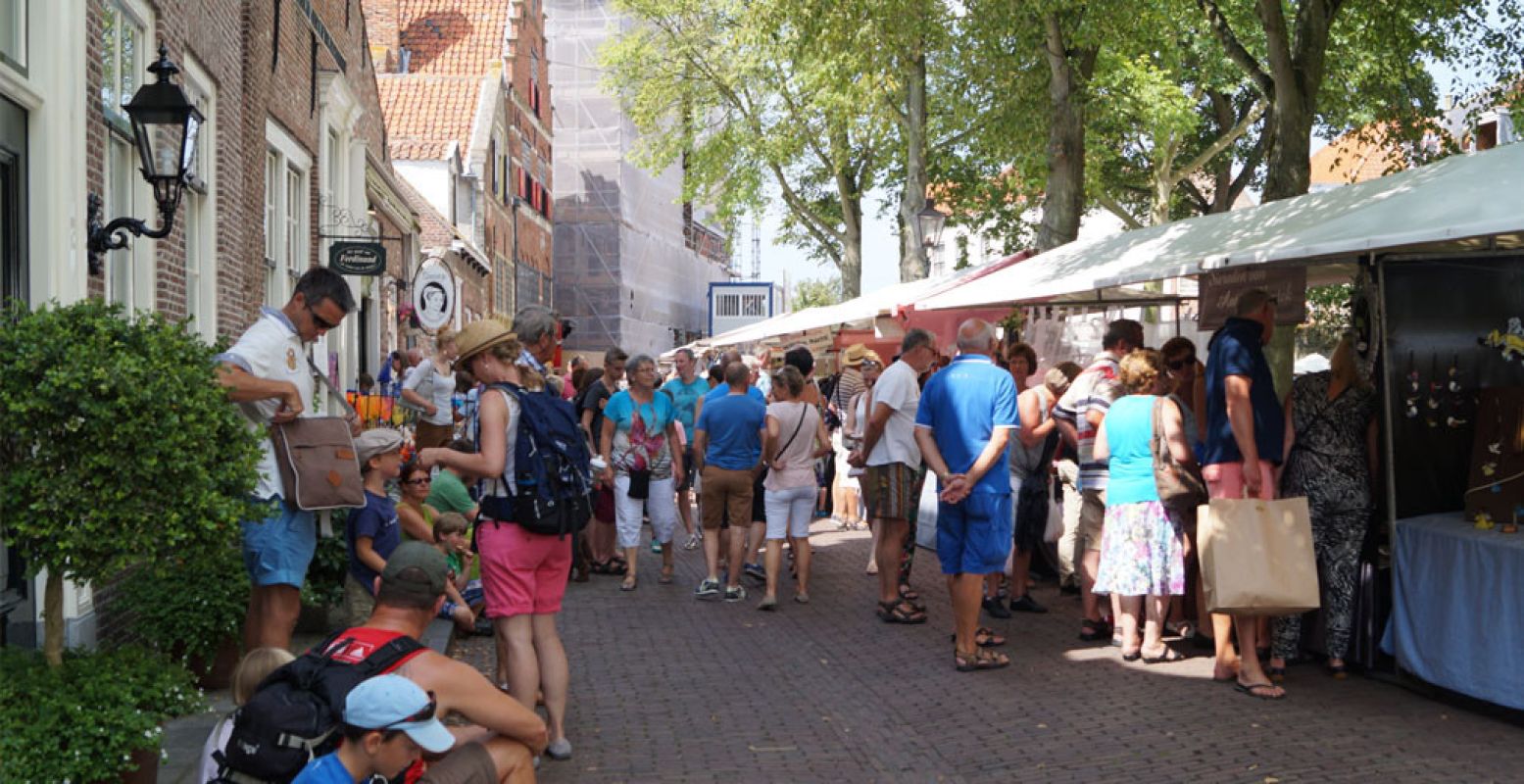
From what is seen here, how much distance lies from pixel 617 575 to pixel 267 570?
7.33 meters

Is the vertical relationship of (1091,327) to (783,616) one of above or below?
above

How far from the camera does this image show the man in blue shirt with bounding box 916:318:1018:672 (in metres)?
8.73

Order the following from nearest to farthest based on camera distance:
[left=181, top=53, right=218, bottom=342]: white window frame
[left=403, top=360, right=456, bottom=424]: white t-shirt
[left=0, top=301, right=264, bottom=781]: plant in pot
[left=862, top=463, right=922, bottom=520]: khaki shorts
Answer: [left=0, top=301, right=264, bottom=781]: plant in pot
[left=862, top=463, right=922, bottom=520]: khaki shorts
[left=181, top=53, right=218, bottom=342]: white window frame
[left=403, top=360, right=456, bottom=424]: white t-shirt

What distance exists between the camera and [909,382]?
10633 millimetres

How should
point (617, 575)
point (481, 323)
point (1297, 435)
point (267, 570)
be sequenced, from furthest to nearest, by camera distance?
point (617, 575) → point (1297, 435) → point (481, 323) → point (267, 570)

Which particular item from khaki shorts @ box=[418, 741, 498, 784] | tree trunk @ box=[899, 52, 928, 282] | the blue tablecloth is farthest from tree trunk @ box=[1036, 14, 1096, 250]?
khaki shorts @ box=[418, 741, 498, 784]

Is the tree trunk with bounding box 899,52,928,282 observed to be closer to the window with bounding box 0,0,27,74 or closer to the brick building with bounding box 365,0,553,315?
the brick building with bounding box 365,0,553,315

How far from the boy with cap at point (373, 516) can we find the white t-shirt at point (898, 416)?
366cm

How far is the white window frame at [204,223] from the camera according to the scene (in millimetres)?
11430

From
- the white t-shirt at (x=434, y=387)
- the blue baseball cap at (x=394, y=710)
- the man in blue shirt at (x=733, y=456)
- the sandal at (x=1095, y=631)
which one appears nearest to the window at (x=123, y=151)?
the man in blue shirt at (x=733, y=456)

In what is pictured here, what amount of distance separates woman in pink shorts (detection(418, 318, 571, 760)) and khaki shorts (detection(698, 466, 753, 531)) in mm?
4812

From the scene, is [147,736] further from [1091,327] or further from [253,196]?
[1091,327]

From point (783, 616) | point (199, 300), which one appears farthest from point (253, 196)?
point (783, 616)

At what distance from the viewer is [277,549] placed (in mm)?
6328
